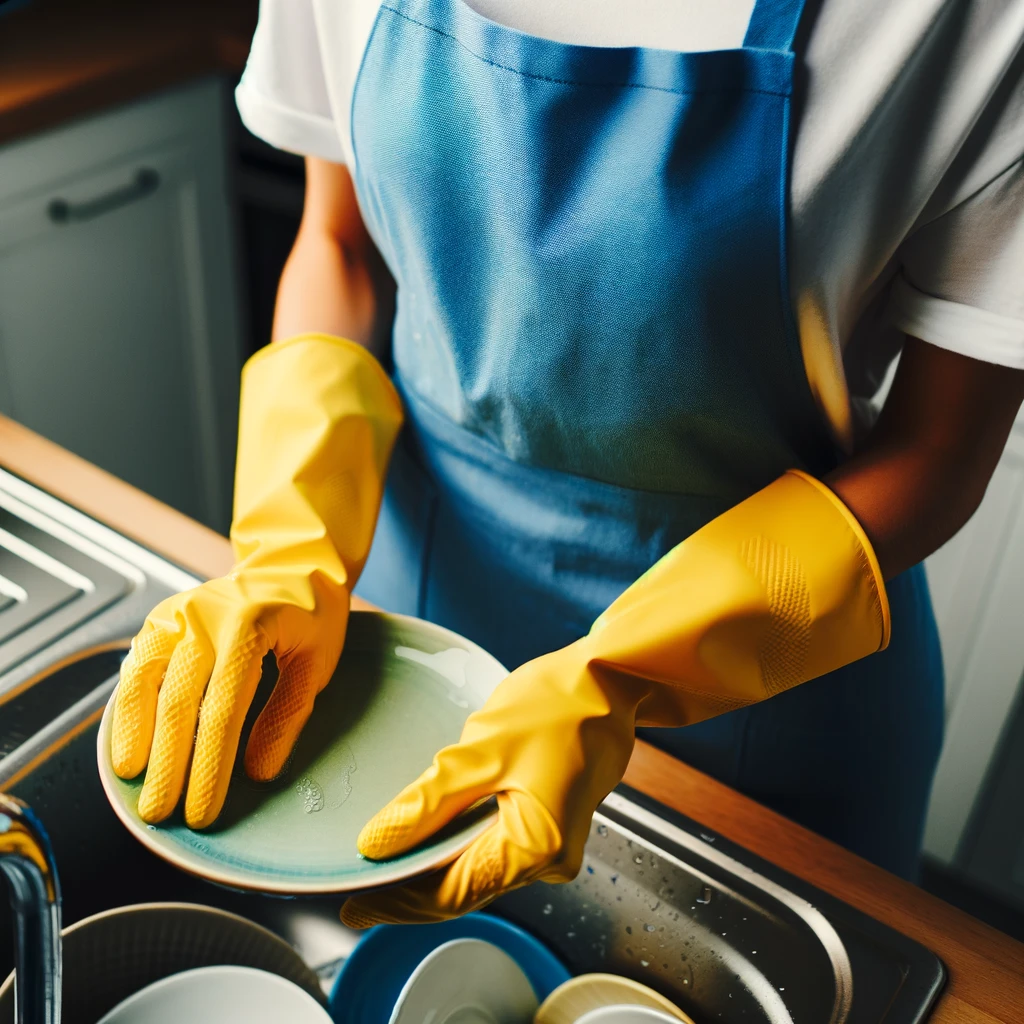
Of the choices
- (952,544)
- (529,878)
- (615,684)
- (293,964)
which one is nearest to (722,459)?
(615,684)

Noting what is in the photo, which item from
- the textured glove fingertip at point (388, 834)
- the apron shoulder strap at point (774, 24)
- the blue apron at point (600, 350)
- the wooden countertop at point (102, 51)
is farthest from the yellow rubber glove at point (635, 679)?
the wooden countertop at point (102, 51)

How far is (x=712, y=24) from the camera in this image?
0.65m

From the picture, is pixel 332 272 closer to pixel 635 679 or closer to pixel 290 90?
pixel 290 90

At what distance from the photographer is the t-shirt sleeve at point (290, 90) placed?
84cm

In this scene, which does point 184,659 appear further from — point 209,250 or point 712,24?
point 209,250

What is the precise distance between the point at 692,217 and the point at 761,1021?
1.66ft

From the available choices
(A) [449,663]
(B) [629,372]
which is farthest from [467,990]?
(B) [629,372]

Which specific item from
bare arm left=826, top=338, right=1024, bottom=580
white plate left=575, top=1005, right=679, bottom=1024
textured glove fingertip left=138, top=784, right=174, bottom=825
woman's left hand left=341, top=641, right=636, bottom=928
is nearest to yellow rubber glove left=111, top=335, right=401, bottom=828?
textured glove fingertip left=138, top=784, right=174, bottom=825

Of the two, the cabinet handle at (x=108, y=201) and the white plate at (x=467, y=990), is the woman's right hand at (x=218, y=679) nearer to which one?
the white plate at (x=467, y=990)

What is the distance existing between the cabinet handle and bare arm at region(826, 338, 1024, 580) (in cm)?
128

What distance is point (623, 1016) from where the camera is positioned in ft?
2.22

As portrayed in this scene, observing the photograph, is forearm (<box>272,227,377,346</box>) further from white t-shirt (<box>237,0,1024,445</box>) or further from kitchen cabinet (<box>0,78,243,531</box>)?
kitchen cabinet (<box>0,78,243,531</box>)

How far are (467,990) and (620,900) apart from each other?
0.40 feet

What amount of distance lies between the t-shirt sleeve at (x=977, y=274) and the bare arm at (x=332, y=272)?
48 centimetres
